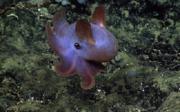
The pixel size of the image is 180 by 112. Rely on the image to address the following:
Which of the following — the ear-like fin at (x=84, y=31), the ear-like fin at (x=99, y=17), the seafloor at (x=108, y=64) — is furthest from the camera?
the seafloor at (x=108, y=64)

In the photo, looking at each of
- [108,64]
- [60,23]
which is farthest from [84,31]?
[108,64]

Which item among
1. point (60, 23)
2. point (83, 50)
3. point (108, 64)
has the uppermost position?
point (60, 23)

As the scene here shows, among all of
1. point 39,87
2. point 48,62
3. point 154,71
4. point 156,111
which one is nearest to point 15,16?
point 48,62

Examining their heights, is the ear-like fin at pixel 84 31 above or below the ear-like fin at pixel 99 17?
below

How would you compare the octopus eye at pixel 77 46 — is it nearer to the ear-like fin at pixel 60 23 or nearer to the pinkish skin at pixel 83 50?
the pinkish skin at pixel 83 50

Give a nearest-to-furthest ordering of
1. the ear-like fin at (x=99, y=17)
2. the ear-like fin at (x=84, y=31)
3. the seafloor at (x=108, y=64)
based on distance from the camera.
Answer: the ear-like fin at (x=84, y=31) → the ear-like fin at (x=99, y=17) → the seafloor at (x=108, y=64)

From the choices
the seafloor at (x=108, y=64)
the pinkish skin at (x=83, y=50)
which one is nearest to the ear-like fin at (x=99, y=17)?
the pinkish skin at (x=83, y=50)

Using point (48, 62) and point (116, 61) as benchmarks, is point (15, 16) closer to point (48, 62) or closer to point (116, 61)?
point (48, 62)

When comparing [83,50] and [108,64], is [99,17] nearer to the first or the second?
[83,50]
